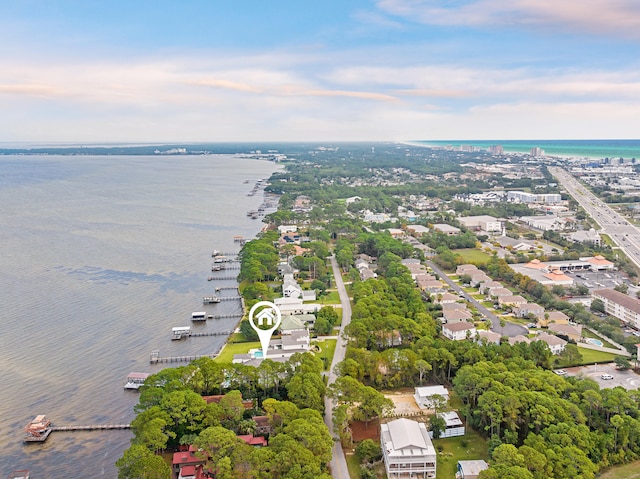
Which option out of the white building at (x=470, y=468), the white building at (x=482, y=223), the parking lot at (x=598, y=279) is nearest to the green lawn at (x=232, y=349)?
the white building at (x=470, y=468)

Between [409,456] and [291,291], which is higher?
[291,291]

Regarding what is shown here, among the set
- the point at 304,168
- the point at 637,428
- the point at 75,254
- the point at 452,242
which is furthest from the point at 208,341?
the point at 304,168

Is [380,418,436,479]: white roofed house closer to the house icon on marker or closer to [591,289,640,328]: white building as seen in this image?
the house icon on marker

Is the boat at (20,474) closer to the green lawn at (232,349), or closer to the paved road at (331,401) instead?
the green lawn at (232,349)

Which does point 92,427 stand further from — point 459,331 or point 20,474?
point 459,331

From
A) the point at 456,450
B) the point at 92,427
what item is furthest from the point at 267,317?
the point at 456,450

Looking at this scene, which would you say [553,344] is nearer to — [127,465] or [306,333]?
[306,333]
